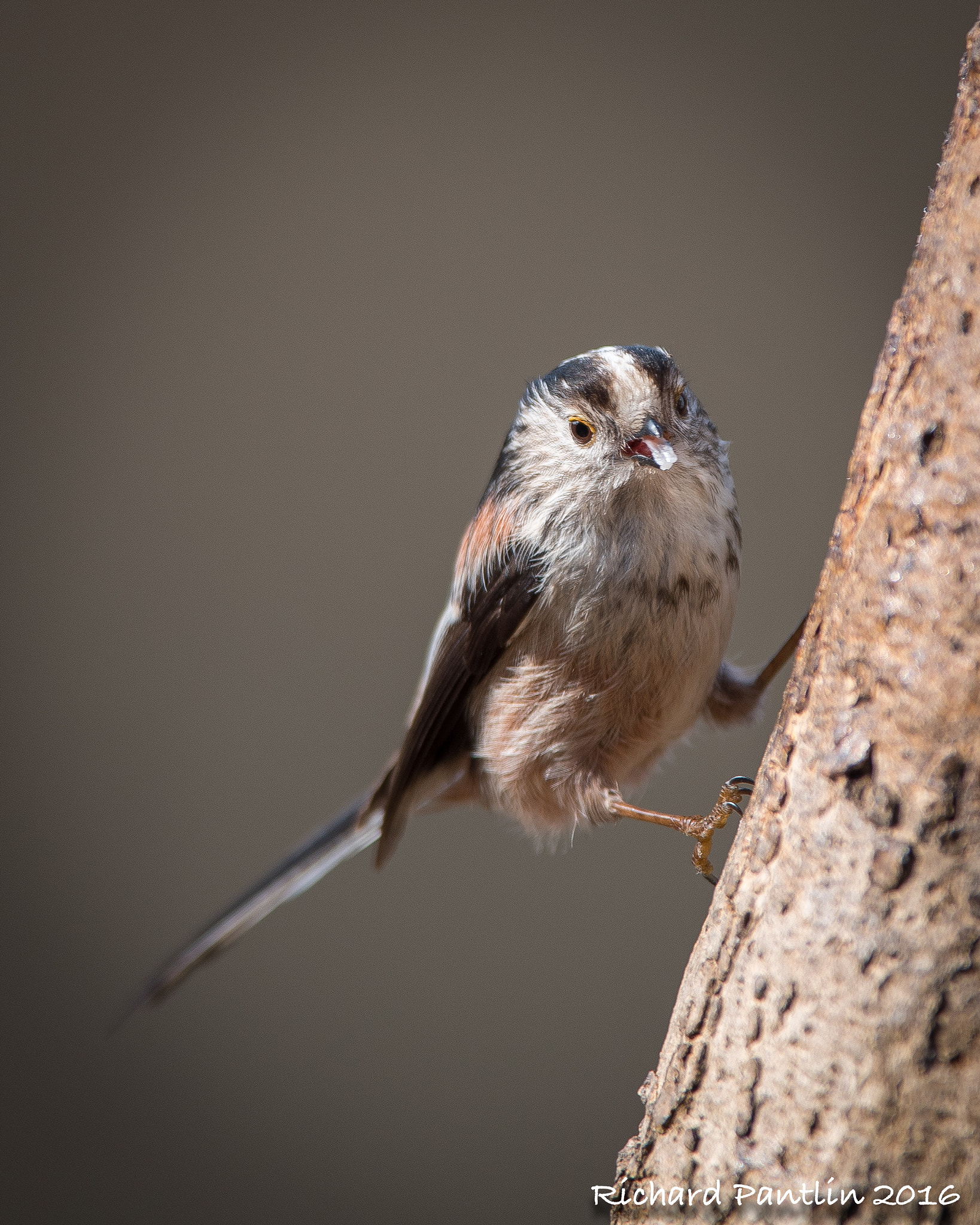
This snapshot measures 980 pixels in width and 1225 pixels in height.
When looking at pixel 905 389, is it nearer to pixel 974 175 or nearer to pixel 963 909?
pixel 974 175

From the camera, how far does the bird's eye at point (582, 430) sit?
1.21 m

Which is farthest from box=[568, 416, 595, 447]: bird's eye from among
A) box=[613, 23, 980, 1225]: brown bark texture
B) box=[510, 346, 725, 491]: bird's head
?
box=[613, 23, 980, 1225]: brown bark texture

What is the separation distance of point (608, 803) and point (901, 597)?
0.58 metres

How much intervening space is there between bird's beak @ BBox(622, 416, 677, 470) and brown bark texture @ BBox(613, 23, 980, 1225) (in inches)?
11.3

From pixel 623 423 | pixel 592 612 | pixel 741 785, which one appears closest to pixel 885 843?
pixel 741 785

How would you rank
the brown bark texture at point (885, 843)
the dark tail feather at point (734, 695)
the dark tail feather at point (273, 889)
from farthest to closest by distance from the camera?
the dark tail feather at point (273, 889) < the dark tail feather at point (734, 695) < the brown bark texture at point (885, 843)

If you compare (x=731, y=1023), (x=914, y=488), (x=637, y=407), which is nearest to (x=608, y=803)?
Result: (x=731, y=1023)

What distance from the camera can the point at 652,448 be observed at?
3.70ft

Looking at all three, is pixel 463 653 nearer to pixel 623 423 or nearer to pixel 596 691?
pixel 596 691

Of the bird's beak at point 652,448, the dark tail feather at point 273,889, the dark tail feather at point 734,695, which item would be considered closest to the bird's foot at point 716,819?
the dark tail feather at point 734,695

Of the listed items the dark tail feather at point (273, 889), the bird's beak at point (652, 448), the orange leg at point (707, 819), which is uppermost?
the bird's beak at point (652, 448)

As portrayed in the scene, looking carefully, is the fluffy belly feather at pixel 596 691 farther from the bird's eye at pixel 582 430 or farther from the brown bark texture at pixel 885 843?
the brown bark texture at pixel 885 843

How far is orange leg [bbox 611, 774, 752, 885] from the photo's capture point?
3.59ft

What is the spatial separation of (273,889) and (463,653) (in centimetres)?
64
